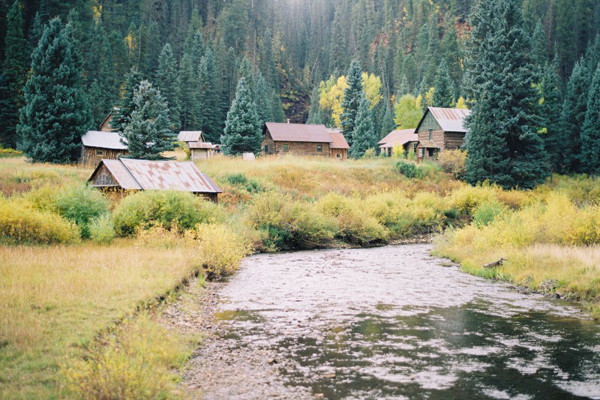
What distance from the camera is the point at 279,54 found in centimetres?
15888

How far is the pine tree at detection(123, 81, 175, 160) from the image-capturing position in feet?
155

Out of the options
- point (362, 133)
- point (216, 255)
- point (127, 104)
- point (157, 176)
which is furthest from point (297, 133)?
point (216, 255)

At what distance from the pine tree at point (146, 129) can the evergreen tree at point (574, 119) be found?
47.4 m

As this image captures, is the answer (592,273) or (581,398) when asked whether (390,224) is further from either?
(581,398)

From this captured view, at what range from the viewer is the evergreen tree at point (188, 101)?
278 feet

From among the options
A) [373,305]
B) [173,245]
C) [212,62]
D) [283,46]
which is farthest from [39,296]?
[283,46]

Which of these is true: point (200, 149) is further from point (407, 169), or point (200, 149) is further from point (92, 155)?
point (407, 169)

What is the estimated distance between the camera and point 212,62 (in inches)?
4058

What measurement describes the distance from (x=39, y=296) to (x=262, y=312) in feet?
20.2

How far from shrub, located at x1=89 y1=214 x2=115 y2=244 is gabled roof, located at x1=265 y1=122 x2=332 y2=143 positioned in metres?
48.7

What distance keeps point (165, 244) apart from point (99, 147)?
103 ft

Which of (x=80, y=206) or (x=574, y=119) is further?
(x=574, y=119)

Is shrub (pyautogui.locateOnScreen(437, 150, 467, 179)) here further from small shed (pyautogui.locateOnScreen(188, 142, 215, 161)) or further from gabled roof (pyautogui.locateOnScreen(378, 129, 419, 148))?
small shed (pyautogui.locateOnScreen(188, 142, 215, 161))

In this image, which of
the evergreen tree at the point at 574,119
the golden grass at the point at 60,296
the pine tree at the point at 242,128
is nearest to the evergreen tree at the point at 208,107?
the pine tree at the point at 242,128
